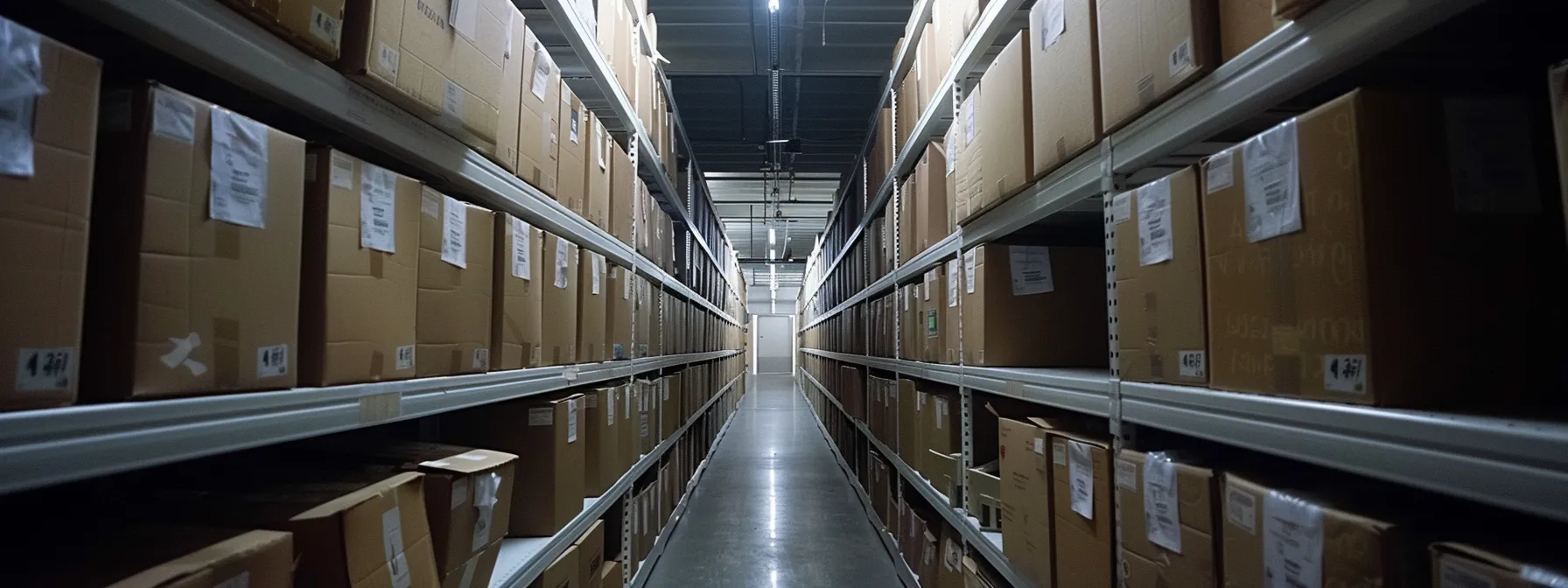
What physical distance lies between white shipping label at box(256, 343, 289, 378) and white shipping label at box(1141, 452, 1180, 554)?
1.20 m

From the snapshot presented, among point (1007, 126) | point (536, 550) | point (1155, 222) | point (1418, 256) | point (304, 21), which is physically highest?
point (1007, 126)

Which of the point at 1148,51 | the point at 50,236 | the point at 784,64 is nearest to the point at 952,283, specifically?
the point at 1148,51

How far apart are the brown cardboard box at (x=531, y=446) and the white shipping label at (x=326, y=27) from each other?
104cm

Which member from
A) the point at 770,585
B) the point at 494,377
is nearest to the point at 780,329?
the point at 770,585

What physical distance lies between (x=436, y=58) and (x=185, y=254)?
555mm

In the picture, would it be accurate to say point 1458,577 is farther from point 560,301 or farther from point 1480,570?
point 560,301

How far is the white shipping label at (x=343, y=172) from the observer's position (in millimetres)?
938

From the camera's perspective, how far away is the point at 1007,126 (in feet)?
5.33

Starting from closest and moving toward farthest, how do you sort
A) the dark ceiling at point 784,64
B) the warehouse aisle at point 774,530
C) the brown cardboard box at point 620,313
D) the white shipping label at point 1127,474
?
the white shipping label at point 1127,474 < the brown cardboard box at point 620,313 < the warehouse aisle at point 774,530 < the dark ceiling at point 784,64

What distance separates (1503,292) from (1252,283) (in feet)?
0.72

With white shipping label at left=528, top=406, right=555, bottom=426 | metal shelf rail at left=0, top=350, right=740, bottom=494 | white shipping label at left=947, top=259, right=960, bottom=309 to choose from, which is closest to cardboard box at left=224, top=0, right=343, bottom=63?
metal shelf rail at left=0, top=350, right=740, bottom=494

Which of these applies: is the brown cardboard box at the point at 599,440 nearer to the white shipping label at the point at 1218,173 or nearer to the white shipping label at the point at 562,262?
the white shipping label at the point at 562,262

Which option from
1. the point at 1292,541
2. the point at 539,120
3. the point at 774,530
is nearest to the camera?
the point at 1292,541

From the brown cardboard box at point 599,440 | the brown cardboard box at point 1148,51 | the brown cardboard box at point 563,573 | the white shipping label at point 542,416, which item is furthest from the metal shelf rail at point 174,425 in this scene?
the brown cardboard box at point 1148,51
